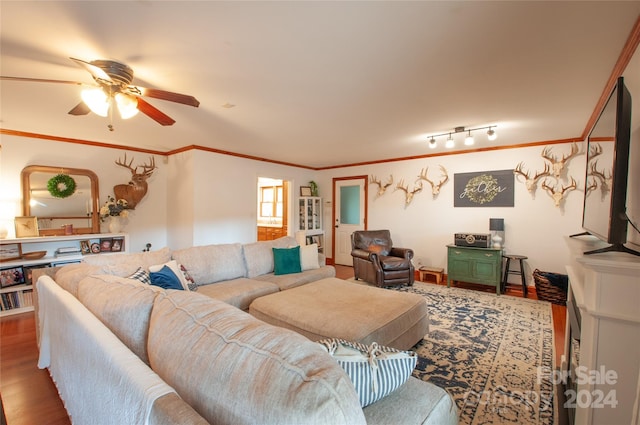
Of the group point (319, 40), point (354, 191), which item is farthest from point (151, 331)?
point (354, 191)

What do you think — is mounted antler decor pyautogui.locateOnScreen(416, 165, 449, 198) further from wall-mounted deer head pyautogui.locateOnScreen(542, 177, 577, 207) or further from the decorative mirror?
the decorative mirror

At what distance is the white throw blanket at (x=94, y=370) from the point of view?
0.76 metres

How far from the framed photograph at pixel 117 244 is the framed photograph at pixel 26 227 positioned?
2.67 ft

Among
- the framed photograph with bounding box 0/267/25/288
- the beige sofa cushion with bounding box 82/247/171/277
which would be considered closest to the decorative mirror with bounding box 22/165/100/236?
the framed photograph with bounding box 0/267/25/288

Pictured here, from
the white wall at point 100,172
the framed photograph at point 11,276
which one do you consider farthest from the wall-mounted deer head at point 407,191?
the framed photograph at point 11,276

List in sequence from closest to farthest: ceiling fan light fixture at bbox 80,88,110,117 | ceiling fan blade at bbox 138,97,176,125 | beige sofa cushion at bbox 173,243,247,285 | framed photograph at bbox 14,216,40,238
→ ceiling fan light fixture at bbox 80,88,110,117 → ceiling fan blade at bbox 138,97,176,125 → beige sofa cushion at bbox 173,243,247,285 → framed photograph at bbox 14,216,40,238

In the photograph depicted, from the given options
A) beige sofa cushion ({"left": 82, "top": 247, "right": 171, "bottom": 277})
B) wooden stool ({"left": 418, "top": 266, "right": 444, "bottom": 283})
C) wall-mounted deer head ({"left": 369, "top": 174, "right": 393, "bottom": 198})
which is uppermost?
wall-mounted deer head ({"left": 369, "top": 174, "right": 393, "bottom": 198})

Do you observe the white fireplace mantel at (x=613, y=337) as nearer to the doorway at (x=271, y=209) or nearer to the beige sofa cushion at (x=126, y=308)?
the beige sofa cushion at (x=126, y=308)

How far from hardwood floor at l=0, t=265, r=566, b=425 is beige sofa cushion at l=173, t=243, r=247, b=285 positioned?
127cm

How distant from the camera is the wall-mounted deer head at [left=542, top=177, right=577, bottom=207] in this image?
3.95 meters

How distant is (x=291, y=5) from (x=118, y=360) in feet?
5.38

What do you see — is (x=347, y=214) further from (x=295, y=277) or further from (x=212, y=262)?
(x=212, y=262)

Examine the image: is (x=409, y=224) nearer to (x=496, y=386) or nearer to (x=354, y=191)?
(x=354, y=191)

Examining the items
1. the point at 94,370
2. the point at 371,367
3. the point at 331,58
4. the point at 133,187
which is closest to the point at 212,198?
the point at 133,187
